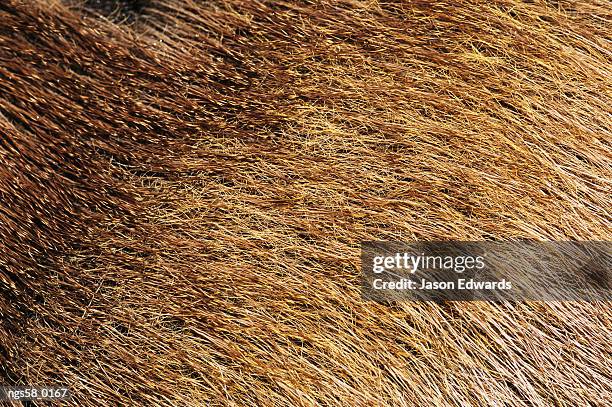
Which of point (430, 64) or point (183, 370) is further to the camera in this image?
point (430, 64)

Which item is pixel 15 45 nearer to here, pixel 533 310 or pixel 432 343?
pixel 432 343

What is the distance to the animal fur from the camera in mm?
1812

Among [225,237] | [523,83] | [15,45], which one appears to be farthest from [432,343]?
[15,45]

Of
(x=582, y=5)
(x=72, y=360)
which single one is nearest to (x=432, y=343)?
(x=72, y=360)

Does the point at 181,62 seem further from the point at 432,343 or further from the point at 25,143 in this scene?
the point at 432,343

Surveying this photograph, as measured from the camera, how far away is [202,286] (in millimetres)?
1888

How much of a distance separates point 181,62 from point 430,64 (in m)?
0.81

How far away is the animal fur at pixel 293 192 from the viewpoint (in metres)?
1.81

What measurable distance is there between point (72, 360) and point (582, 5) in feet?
6.16

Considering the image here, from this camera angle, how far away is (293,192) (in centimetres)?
196

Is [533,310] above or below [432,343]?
above

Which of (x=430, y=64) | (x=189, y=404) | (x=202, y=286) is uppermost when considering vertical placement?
(x=430, y=64)

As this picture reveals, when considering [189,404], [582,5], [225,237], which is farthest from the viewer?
[582,5]

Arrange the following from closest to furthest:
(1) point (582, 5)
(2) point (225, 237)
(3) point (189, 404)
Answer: (3) point (189, 404), (2) point (225, 237), (1) point (582, 5)
